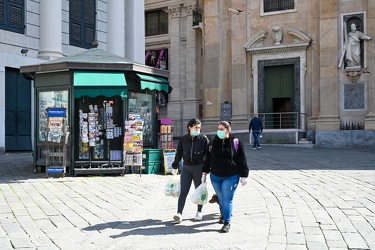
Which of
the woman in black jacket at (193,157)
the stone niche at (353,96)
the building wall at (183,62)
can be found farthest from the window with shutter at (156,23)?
the woman in black jacket at (193,157)

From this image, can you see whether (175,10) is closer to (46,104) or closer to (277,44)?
(277,44)

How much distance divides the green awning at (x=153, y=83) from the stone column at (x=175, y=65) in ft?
82.3

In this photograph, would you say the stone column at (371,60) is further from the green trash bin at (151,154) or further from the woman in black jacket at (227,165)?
the woman in black jacket at (227,165)

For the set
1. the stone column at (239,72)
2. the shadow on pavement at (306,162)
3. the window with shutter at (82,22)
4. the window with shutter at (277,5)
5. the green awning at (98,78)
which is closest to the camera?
the green awning at (98,78)

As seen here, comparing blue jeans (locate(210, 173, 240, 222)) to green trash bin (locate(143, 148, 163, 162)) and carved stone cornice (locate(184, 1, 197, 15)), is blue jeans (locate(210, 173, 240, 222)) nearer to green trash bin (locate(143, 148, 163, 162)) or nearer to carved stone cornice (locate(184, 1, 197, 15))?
green trash bin (locate(143, 148, 163, 162))

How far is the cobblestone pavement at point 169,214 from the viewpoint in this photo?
6660 millimetres

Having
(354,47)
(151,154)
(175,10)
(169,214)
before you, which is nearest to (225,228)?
(169,214)

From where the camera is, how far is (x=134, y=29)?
1056 inches

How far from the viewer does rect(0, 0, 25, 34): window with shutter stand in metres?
19.9

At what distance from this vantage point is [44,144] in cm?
1394

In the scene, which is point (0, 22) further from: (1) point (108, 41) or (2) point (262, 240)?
(2) point (262, 240)

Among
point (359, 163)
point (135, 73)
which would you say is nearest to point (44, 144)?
point (135, 73)

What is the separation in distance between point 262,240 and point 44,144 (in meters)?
8.73

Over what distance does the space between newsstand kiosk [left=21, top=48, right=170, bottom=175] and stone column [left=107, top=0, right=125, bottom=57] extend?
1084 centimetres
